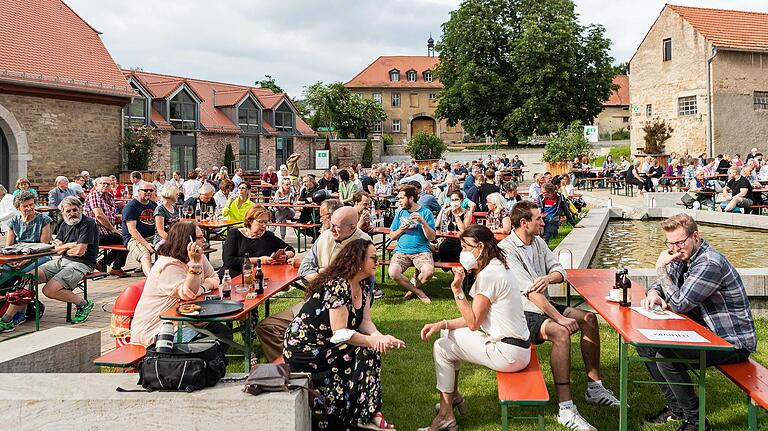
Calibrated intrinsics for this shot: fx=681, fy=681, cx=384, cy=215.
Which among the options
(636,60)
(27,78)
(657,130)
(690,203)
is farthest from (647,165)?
(27,78)

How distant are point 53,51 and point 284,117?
19530 mm

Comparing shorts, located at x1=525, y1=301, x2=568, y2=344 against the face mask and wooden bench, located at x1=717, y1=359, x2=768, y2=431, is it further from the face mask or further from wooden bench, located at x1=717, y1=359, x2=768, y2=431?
→ wooden bench, located at x1=717, y1=359, x2=768, y2=431

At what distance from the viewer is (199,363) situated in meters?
3.62

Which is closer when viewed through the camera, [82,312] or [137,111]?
[82,312]

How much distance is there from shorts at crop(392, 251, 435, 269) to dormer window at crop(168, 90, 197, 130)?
27.7 metres

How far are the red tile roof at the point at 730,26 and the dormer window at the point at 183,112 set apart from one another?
2492 cm

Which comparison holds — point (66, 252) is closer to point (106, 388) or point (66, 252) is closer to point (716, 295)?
point (106, 388)

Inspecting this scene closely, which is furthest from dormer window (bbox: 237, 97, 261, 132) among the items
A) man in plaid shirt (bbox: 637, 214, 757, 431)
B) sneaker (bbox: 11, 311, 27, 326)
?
man in plaid shirt (bbox: 637, 214, 757, 431)

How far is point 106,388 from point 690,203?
52.9ft

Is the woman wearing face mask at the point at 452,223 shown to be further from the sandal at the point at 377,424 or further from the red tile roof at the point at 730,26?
the red tile roof at the point at 730,26

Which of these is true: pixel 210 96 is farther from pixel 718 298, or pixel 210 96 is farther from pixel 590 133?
pixel 718 298

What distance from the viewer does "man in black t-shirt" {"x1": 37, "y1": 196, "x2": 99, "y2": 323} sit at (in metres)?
7.64

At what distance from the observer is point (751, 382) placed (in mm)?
3982

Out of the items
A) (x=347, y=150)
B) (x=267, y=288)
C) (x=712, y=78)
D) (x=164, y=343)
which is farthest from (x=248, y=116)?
(x=164, y=343)
